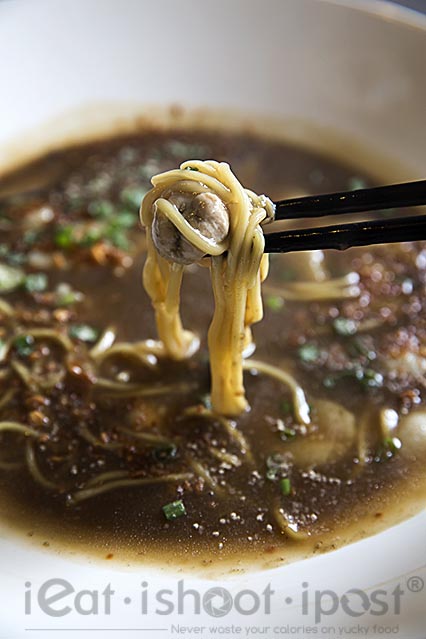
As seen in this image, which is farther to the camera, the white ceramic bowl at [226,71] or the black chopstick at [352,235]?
the white ceramic bowl at [226,71]

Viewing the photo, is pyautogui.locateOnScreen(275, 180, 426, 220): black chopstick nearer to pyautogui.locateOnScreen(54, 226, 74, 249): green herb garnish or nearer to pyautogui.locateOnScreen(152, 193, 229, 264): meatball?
pyautogui.locateOnScreen(152, 193, 229, 264): meatball

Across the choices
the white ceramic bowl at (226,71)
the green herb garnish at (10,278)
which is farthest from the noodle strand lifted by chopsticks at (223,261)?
the white ceramic bowl at (226,71)

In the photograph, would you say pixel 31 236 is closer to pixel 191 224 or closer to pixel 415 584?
pixel 191 224

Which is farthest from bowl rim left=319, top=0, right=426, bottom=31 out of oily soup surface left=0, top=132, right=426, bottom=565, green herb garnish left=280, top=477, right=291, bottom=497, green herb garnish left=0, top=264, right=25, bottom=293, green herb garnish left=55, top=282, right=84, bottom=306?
green herb garnish left=280, top=477, right=291, bottom=497

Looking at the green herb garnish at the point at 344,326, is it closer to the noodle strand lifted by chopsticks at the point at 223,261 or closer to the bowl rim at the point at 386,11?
the noodle strand lifted by chopsticks at the point at 223,261

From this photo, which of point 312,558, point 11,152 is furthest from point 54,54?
point 312,558

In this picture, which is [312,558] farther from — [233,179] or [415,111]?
[415,111]
